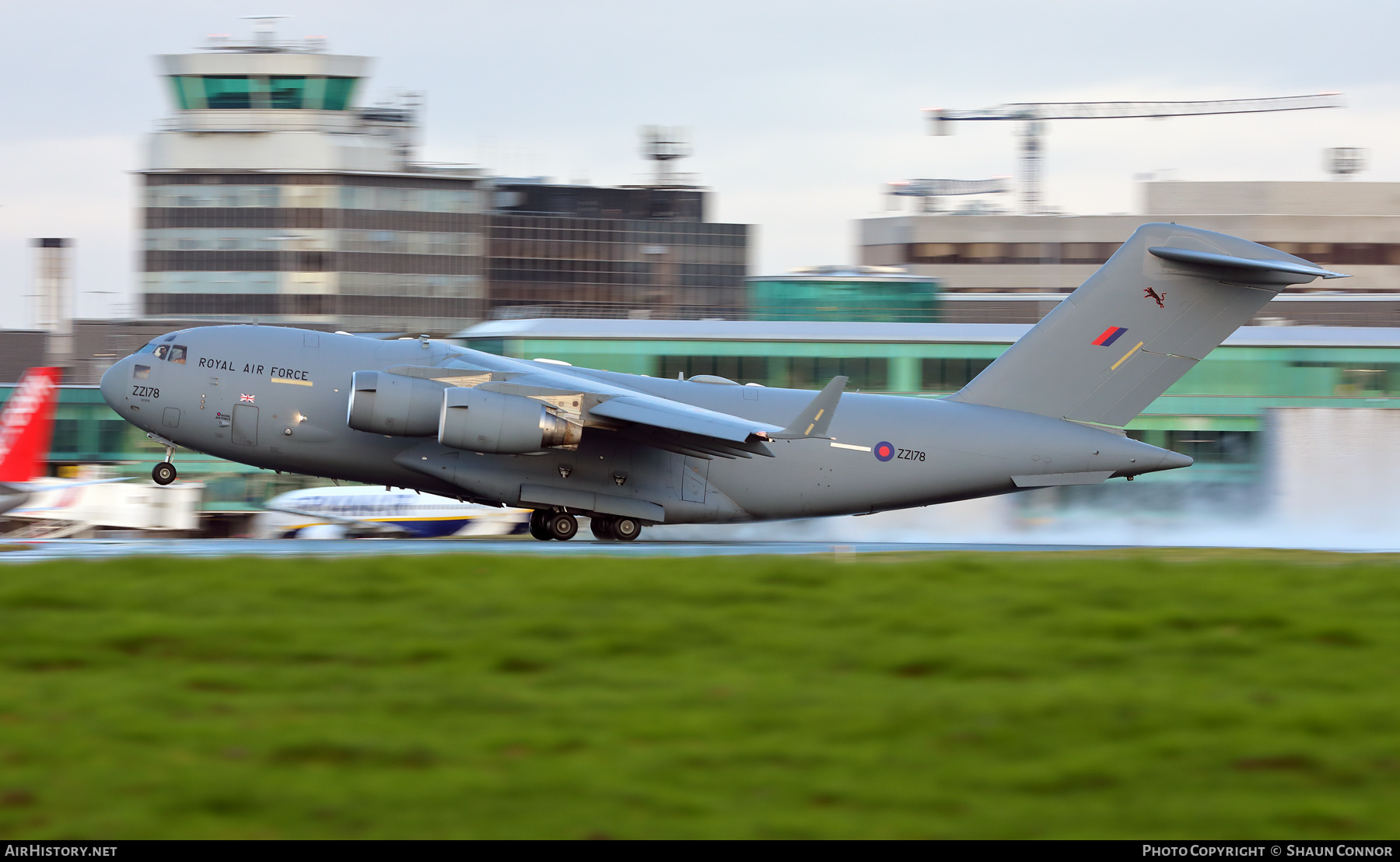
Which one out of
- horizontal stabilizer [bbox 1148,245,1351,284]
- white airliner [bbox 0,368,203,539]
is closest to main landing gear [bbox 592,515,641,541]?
horizontal stabilizer [bbox 1148,245,1351,284]

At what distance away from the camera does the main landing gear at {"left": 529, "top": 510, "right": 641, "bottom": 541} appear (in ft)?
67.4

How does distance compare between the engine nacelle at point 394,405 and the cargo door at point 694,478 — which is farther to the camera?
the cargo door at point 694,478

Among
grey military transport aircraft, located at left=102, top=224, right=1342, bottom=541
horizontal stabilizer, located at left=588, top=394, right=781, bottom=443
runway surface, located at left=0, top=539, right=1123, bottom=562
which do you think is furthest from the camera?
grey military transport aircraft, located at left=102, top=224, right=1342, bottom=541

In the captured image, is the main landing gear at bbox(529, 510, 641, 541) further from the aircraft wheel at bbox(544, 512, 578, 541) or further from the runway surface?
A: the runway surface

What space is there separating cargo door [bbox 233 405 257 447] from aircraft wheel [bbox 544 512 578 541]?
14.5 ft

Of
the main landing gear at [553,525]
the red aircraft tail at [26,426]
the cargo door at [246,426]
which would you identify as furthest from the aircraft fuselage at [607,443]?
→ the red aircraft tail at [26,426]

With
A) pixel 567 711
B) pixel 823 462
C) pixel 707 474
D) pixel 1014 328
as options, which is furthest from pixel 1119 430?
pixel 1014 328

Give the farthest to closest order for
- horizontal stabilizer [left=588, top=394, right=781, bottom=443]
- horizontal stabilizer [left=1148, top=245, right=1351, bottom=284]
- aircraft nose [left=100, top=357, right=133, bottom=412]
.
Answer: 1. aircraft nose [left=100, top=357, right=133, bottom=412]
2. horizontal stabilizer [left=1148, top=245, right=1351, bottom=284]
3. horizontal stabilizer [left=588, top=394, right=781, bottom=443]

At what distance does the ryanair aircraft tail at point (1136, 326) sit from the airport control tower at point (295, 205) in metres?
63.8

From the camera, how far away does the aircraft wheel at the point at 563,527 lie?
67.3 ft

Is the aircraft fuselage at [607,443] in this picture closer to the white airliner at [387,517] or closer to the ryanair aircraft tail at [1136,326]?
the ryanair aircraft tail at [1136,326]

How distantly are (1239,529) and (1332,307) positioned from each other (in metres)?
38.7
